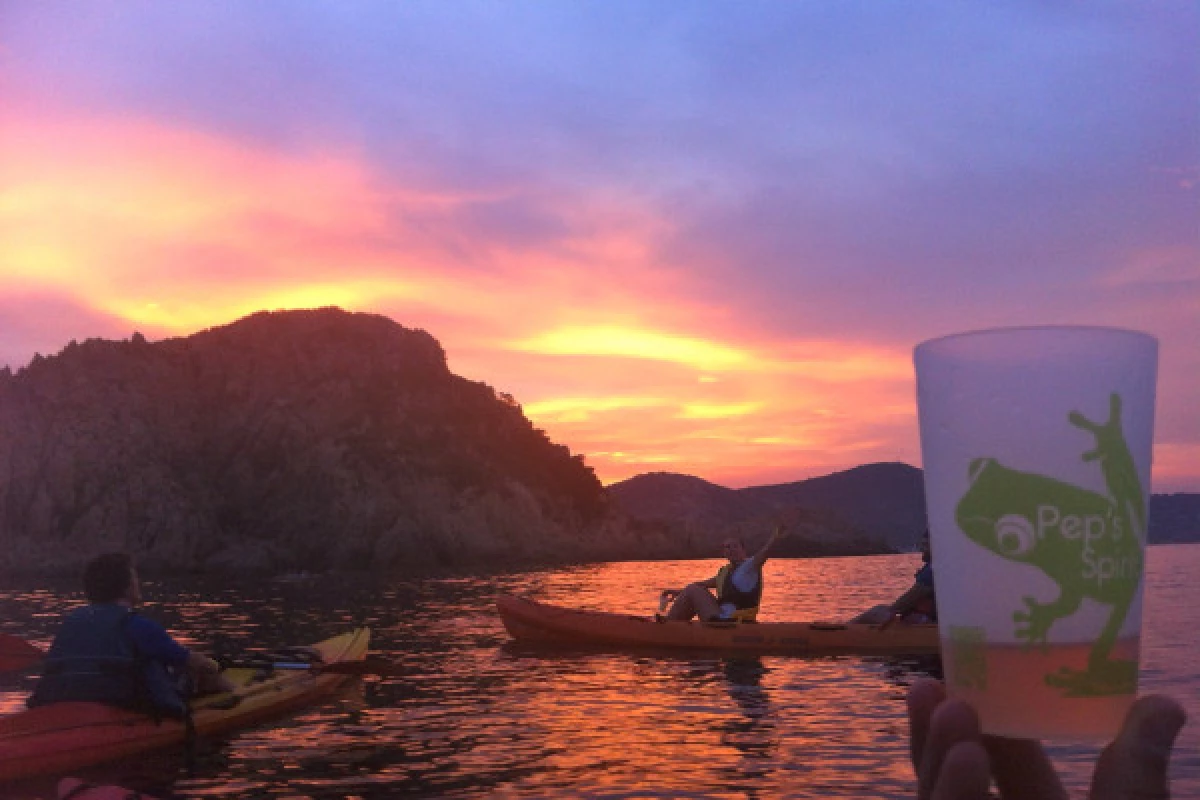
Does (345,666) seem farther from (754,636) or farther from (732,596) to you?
(732,596)

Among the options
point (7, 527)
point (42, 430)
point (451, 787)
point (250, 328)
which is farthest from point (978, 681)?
point (250, 328)

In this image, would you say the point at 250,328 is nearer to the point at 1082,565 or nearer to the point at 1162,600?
the point at 1162,600

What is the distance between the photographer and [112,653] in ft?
28.6

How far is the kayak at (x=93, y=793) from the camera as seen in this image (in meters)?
5.07

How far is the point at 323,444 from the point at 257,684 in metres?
96.2

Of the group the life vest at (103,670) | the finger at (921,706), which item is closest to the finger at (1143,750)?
the finger at (921,706)

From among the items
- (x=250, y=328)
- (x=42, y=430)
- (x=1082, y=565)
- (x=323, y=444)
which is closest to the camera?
(x=1082, y=565)

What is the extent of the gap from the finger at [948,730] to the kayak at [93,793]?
4302mm

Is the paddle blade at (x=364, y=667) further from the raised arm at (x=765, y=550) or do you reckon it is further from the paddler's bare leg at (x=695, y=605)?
the raised arm at (x=765, y=550)

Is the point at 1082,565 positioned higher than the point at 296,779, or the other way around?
the point at 1082,565

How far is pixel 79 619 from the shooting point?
8477 millimetres

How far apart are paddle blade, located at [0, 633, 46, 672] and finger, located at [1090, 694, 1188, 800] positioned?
11.1 m

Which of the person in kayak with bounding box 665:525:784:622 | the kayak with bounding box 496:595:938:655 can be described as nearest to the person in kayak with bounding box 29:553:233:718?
the kayak with bounding box 496:595:938:655

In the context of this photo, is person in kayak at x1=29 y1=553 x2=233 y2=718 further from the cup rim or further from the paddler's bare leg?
the paddler's bare leg
